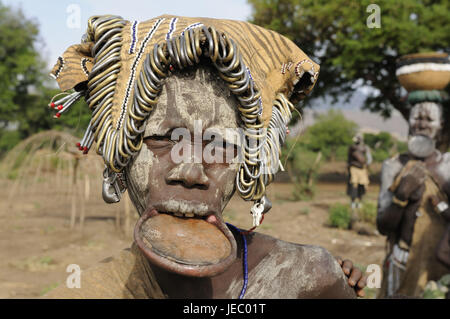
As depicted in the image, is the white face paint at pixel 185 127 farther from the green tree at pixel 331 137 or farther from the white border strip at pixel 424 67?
the green tree at pixel 331 137

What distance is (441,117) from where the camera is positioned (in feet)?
15.9

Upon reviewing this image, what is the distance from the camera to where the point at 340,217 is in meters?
11.2

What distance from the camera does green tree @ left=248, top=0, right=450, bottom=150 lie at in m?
12.7

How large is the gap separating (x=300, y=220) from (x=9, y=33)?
20588mm

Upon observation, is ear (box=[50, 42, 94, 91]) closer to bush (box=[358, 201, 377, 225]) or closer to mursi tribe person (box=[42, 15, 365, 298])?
mursi tribe person (box=[42, 15, 365, 298])

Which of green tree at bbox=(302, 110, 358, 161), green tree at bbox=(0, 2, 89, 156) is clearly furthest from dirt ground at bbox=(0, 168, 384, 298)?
green tree at bbox=(302, 110, 358, 161)

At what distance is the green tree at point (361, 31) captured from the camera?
1266 cm

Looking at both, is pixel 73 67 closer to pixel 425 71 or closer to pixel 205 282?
pixel 205 282

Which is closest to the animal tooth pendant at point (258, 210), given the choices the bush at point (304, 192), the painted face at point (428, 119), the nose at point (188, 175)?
the nose at point (188, 175)

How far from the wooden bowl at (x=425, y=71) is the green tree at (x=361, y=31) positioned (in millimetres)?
7073

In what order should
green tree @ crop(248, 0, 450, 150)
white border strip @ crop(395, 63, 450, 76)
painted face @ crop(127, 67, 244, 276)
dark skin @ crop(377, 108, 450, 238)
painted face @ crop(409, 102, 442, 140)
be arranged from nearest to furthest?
painted face @ crop(127, 67, 244, 276) < dark skin @ crop(377, 108, 450, 238) < white border strip @ crop(395, 63, 450, 76) < painted face @ crop(409, 102, 442, 140) < green tree @ crop(248, 0, 450, 150)

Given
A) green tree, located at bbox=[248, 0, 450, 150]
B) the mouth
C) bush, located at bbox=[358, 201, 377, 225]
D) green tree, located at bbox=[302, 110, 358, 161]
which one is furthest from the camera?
green tree, located at bbox=[302, 110, 358, 161]

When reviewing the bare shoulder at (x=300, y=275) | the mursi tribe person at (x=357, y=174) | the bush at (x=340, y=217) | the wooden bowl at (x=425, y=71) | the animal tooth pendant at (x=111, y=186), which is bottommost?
the bush at (x=340, y=217)

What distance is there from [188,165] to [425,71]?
13.6 ft
